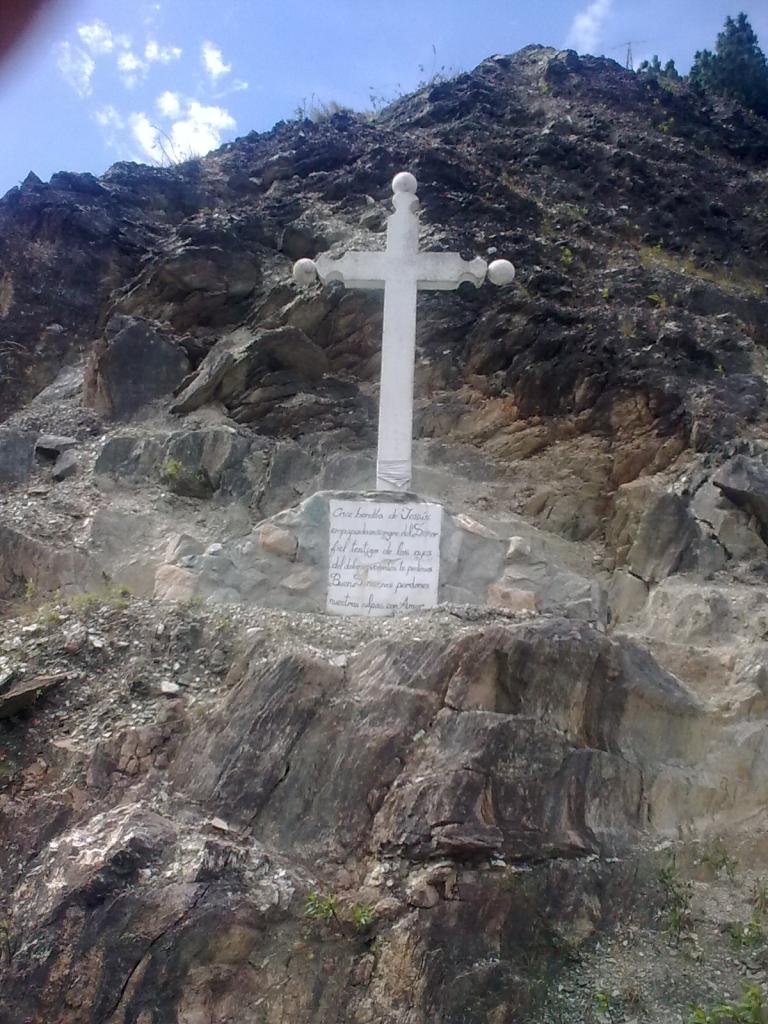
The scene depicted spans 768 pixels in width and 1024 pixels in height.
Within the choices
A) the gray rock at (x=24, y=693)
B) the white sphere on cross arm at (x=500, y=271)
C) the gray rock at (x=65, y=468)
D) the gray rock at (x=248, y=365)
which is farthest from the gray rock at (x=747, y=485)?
the gray rock at (x=65, y=468)

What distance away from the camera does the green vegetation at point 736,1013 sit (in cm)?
577

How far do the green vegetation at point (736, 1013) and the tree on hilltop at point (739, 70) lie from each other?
21.2 meters

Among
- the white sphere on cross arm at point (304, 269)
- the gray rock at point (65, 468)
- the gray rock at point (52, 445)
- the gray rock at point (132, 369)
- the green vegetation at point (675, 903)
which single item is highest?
the white sphere on cross arm at point (304, 269)

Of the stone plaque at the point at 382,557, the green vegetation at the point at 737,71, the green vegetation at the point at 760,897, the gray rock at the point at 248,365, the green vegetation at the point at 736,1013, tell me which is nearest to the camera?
the green vegetation at the point at 736,1013

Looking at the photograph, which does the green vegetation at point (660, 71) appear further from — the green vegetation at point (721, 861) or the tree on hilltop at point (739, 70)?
the green vegetation at point (721, 861)

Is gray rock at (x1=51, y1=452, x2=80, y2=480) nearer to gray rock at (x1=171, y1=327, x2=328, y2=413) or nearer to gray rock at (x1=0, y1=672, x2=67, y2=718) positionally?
gray rock at (x1=171, y1=327, x2=328, y2=413)

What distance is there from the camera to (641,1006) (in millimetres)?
5938

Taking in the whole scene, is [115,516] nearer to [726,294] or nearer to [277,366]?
[277,366]

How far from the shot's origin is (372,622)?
802 centimetres

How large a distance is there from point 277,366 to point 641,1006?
858cm

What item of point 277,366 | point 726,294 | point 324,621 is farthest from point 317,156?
point 324,621

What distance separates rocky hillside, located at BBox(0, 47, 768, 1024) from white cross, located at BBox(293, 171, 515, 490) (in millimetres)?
1719

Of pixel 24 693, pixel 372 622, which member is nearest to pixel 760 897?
pixel 372 622

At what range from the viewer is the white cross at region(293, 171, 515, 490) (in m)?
9.70
